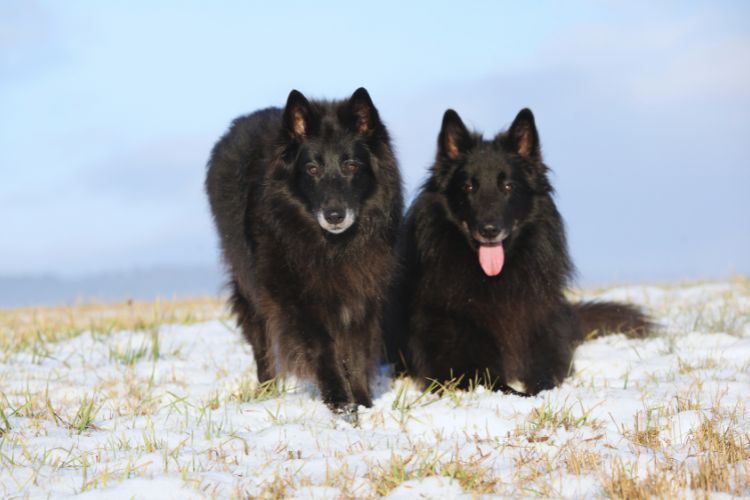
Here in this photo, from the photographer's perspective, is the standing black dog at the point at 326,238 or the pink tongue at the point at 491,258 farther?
the pink tongue at the point at 491,258

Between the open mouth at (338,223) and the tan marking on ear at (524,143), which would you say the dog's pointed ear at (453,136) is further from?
the open mouth at (338,223)

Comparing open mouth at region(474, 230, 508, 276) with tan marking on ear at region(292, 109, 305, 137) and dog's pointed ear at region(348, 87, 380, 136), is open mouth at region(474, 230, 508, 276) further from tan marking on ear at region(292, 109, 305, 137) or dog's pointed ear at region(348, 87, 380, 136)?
tan marking on ear at region(292, 109, 305, 137)

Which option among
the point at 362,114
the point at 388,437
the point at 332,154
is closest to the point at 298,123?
the point at 332,154

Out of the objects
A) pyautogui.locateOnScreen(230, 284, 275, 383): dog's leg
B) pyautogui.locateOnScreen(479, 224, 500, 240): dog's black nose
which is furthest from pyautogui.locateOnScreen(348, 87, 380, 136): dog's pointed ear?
pyautogui.locateOnScreen(230, 284, 275, 383): dog's leg

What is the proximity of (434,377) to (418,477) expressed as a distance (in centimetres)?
256

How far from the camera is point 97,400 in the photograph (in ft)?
16.7

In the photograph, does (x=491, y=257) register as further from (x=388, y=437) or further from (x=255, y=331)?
(x=388, y=437)

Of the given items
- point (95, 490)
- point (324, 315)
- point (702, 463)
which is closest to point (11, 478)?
point (95, 490)

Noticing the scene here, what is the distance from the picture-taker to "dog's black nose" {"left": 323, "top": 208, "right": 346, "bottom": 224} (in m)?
4.83

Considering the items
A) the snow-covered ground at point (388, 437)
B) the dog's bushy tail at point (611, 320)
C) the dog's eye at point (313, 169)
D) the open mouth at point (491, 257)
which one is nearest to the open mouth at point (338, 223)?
the dog's eye at point (313, 169)

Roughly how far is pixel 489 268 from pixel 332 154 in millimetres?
1604

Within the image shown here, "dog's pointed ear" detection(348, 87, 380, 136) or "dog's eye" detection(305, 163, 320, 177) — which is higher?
"dog's pointed ear" detection(348, 87, 380, 136)

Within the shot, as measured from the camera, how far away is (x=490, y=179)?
5.70 metres

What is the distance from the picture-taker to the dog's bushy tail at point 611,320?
758 cm
